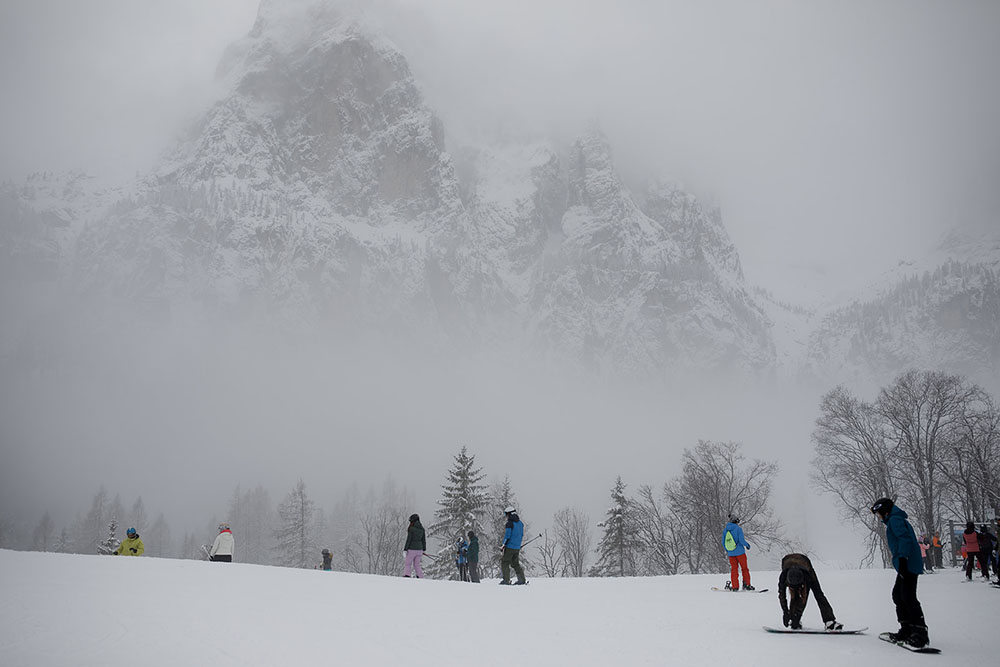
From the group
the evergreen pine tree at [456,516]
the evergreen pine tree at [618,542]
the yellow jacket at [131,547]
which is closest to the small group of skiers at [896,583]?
the yellow jacket at [131,547]

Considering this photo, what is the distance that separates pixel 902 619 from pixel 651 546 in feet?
130

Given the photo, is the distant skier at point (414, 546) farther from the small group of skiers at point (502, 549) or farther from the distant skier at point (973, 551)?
the distant skier at point (973, 551)

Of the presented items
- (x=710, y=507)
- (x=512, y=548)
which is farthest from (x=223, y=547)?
(x=710, y=507)

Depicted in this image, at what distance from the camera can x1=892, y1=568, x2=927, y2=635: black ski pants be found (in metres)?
7.97

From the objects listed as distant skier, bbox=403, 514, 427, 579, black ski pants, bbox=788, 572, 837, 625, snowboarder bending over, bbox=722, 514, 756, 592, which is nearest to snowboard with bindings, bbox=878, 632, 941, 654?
black ski pants, bbox=788, 572, 837, 625

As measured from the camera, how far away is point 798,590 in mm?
9438

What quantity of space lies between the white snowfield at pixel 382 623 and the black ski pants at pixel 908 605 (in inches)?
16.4

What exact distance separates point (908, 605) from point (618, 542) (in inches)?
1329

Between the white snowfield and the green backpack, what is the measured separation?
181 centimetres

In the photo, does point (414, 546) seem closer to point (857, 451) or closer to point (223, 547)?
point (223, 547)

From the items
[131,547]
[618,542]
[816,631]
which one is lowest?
[618,542]

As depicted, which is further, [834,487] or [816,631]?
[834,487]

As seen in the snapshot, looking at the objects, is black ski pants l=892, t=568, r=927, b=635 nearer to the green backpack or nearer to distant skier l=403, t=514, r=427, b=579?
the green backpack

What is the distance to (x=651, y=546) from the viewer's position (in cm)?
4538
